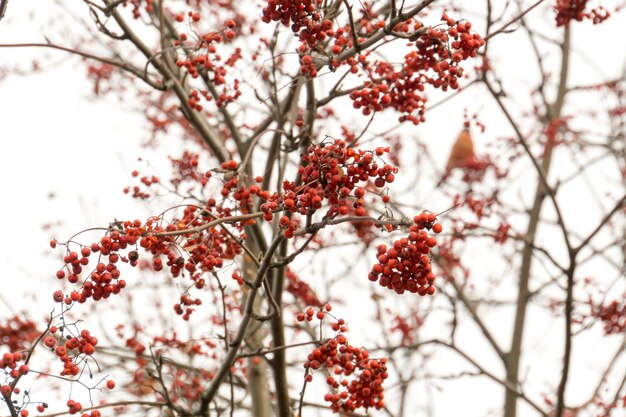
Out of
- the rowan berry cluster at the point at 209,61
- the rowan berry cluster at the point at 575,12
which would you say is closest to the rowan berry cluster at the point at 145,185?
the rowan berry cluster at the point at 209,61

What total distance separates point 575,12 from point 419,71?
3.98 feet

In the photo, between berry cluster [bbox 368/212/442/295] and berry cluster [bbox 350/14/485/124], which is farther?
berry cluster [bbox 350/14/485/124]

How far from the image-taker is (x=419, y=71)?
383 cm

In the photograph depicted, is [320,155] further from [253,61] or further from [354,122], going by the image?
[354,122]

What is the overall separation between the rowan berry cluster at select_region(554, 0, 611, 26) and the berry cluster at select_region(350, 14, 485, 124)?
1.09m

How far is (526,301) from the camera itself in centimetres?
707

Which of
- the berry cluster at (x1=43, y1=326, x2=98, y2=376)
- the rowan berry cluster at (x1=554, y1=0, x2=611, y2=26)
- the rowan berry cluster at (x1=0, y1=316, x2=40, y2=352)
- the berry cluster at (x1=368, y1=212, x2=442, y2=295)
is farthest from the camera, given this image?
the rowan berry cluster at (x1=0, y1=316, x2=40, y2=352)

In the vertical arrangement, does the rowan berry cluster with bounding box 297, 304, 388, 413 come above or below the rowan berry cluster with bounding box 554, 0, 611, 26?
below

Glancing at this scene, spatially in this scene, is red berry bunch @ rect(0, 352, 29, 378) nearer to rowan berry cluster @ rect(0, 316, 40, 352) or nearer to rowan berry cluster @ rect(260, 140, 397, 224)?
rowan berry cluster @ rect(260, 140, 397, 224)

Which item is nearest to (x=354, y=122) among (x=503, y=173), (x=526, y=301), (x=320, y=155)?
(x=503, y=173)

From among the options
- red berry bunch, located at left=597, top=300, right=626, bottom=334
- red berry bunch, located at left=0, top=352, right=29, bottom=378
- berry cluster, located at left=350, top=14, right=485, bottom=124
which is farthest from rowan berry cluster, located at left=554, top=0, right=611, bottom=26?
red berry bunch, located at left=0, top=352, right=29, bottom=378

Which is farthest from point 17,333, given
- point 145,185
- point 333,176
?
point 333,176

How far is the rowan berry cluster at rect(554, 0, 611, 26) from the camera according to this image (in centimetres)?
438

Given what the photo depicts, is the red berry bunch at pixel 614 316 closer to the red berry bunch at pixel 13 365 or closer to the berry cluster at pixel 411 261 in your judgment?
the berry cluster at pixel 411 261
